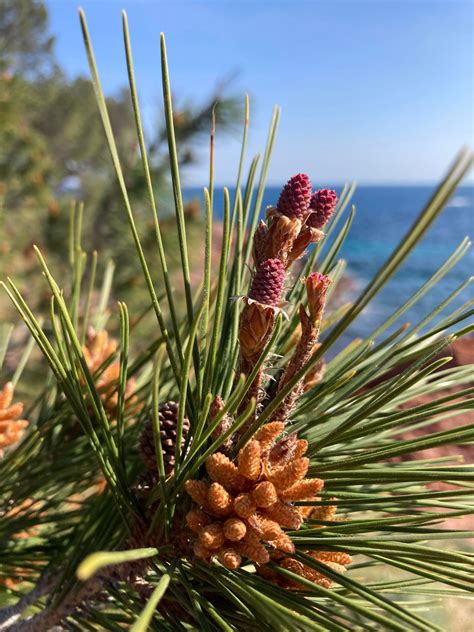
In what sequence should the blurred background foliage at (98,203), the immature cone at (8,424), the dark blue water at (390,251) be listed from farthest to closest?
1. the dark blue water at (390,251)
2. the blurred background foliage at (98,203)
3. the immature cone at (8,424)

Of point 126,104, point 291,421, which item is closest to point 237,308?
point 291,421

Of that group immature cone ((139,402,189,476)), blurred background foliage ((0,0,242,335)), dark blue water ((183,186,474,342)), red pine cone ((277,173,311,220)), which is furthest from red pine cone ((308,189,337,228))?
dark blue water ((183,186,474,342))

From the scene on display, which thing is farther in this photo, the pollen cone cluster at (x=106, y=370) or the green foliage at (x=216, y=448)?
the pollen cone cluster at (x=106, y=370)

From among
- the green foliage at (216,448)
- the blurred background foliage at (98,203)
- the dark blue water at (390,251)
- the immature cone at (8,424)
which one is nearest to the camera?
the green foliage at (216,448)

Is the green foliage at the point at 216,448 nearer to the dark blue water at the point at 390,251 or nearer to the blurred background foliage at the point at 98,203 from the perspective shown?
the blurred background foliage at the point at 98,203

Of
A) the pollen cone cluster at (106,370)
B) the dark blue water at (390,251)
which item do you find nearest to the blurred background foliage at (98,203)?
the dark blue water at (390,251)
